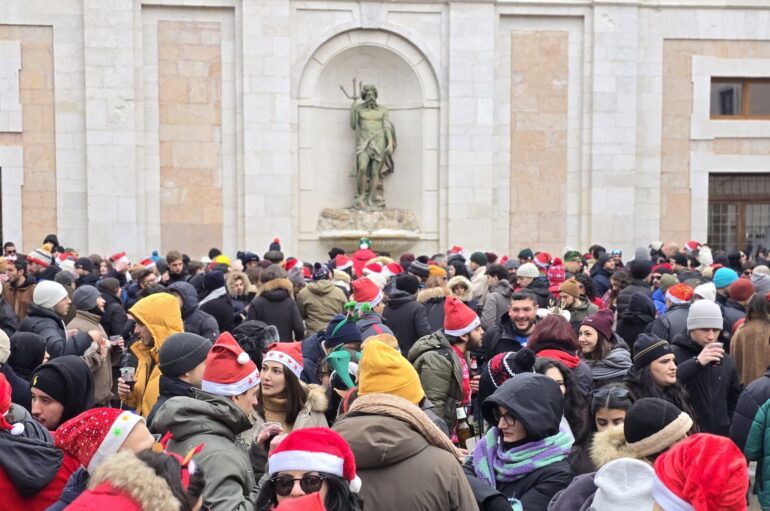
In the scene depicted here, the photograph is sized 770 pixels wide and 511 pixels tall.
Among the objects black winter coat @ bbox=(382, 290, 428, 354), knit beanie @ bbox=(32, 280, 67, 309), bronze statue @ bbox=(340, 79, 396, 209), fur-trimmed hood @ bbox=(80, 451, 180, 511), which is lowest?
black winter coat @ bbox=(382, 290, 428, 354)

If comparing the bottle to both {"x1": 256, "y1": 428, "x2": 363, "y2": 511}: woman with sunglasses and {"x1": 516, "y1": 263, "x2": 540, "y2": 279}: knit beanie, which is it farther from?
{"x1": 516, "y1": 263, "x2": 540, "y2": 279}: knit beanie

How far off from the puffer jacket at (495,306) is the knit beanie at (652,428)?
18.3ft

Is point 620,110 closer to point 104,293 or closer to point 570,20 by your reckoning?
point 570,20

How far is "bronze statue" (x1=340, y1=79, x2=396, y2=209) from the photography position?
20.8 meters

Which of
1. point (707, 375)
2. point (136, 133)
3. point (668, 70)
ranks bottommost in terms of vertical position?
point (707, 375)

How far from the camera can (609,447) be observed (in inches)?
180

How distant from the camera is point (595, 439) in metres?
4.70

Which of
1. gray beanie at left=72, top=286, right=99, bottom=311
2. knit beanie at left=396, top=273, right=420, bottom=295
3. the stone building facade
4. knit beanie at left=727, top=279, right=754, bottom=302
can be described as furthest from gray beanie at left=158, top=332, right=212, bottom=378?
the stone building facade

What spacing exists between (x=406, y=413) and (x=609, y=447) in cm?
90

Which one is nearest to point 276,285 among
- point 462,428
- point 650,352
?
point 462,428

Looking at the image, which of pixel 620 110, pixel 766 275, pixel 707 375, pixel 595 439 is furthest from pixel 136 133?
pixel 595 439

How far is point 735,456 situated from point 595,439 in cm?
113

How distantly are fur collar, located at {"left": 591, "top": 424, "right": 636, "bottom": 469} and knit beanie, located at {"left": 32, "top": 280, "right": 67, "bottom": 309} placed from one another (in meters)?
5.11

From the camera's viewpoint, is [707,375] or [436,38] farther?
[436,38]
